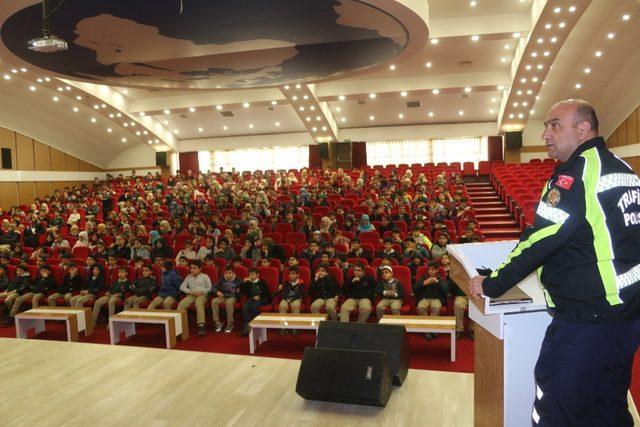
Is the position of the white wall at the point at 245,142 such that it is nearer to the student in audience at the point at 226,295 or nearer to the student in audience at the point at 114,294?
the student in audience at the point at 114,294

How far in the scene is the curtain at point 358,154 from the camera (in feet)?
65.6

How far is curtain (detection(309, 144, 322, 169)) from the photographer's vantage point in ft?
67.9

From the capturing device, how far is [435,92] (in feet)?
48.6

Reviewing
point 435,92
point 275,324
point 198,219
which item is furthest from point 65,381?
point 435,92

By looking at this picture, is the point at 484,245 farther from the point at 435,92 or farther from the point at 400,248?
the point at 435,92

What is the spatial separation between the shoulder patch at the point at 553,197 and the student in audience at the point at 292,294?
4.74 m

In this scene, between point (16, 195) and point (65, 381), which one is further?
point (16, 195)

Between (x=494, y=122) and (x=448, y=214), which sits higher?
Result: (x=494, y=122)

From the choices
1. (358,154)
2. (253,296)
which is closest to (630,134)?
(358,154)

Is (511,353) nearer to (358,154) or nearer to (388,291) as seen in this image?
(388,291)

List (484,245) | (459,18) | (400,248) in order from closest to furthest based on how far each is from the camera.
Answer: (484,245), (400,248), (459,18)

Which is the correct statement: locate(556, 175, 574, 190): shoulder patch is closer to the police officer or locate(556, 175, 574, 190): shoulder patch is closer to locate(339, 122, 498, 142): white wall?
the police officer

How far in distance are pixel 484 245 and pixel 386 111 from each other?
53.2 feet

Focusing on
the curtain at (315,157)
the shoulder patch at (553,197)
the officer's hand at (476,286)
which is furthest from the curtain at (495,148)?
the shoulder patch at (553,197)
